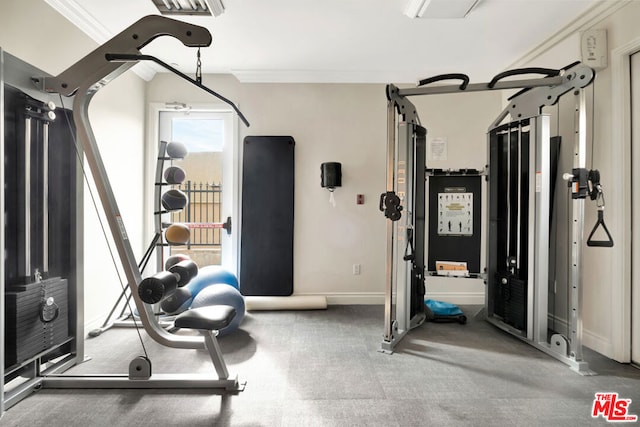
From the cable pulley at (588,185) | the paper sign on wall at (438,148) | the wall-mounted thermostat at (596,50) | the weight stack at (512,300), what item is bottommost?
the weight stack at (512,300)

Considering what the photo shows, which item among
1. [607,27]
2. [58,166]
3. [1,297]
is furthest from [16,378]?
[607,27]

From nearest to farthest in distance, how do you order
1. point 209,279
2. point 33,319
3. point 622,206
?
1. point 33,319
2. point 622,206
3. point 209,279

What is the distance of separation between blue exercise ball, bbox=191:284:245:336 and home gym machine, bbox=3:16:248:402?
2.55 ft

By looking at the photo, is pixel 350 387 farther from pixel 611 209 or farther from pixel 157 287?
pixel 611 209

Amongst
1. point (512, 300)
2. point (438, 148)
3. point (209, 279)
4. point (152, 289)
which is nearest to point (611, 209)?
point (512, 300)

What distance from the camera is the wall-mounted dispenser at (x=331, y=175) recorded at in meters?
3.97

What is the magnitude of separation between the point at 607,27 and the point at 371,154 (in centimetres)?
233

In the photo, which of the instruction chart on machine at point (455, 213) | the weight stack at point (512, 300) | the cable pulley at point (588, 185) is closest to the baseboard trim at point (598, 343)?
the weight stack at point (512, 300)

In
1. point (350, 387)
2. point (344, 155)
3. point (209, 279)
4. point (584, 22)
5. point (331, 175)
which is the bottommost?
point (350, 387)

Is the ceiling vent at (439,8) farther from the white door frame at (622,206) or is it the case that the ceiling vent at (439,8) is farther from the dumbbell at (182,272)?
the dumbbell at (182,272)

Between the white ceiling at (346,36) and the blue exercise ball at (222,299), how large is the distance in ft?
7.80

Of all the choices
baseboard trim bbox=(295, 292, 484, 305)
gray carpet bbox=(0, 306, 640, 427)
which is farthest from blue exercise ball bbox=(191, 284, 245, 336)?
baseboard trim bbox=(295, 292, 484, 305)

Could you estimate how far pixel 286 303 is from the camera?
381cm

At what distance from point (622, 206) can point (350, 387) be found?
2.40 metres
